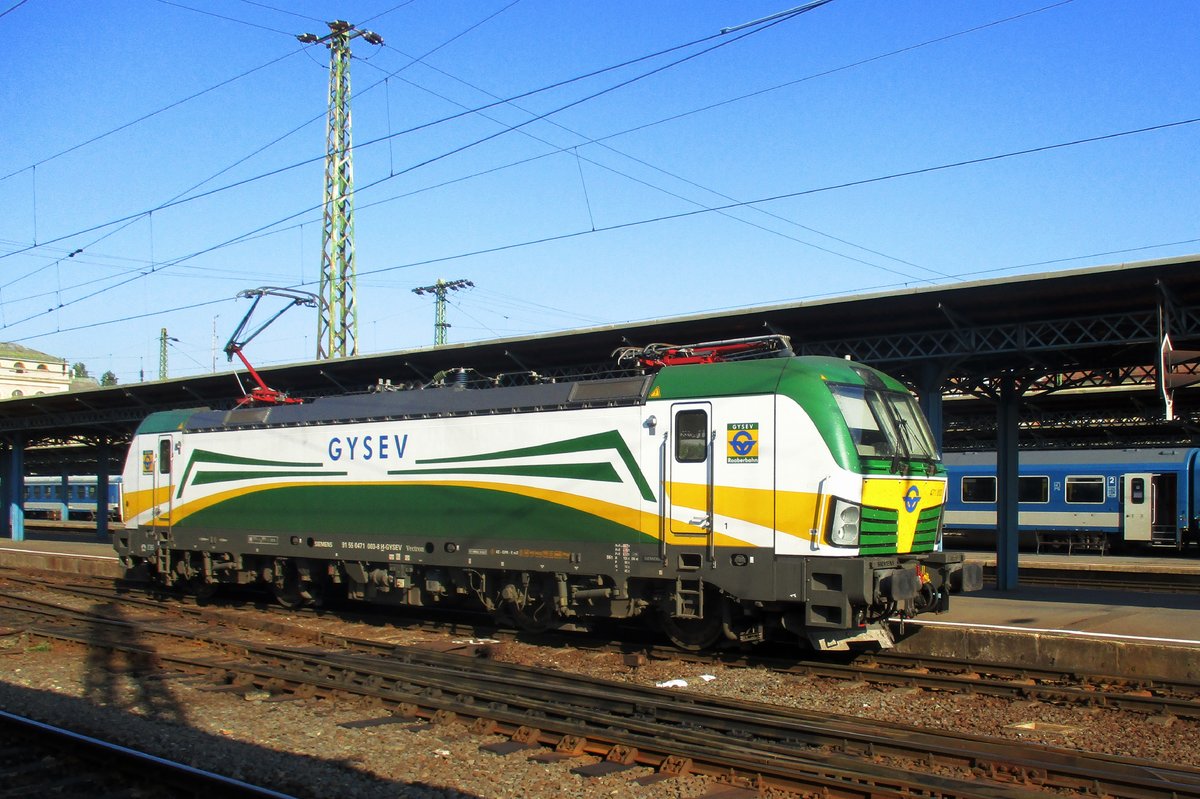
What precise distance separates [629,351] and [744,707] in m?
5.49

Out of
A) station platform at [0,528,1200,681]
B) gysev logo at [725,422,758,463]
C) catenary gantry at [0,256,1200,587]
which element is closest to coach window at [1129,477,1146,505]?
catenary gantry at [0,256,1200,587]

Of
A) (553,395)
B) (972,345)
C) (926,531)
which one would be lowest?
(926,531)

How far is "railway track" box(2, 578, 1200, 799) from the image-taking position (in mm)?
7277

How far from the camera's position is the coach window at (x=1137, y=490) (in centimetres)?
3266

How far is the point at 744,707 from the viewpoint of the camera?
9.55m

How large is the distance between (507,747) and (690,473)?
14.5 feet

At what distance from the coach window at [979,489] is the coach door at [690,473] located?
26320 mm

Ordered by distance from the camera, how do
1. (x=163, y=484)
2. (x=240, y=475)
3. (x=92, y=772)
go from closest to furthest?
(x=92, y=772)
(x=240, y=475)
(x=163, y=484)

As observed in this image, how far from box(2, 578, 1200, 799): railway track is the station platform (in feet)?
12.4

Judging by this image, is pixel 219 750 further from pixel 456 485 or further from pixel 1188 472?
pixel 1188 472

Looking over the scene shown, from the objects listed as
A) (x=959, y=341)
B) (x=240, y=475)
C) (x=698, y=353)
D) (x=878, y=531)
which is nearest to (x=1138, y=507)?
(x=959, y=341)

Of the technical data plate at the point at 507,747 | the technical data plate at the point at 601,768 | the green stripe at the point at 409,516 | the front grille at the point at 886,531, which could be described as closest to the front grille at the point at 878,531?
the front grille at the point at 886,531

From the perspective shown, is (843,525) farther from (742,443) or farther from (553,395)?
(553,395)

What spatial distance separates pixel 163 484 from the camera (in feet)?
60.5
